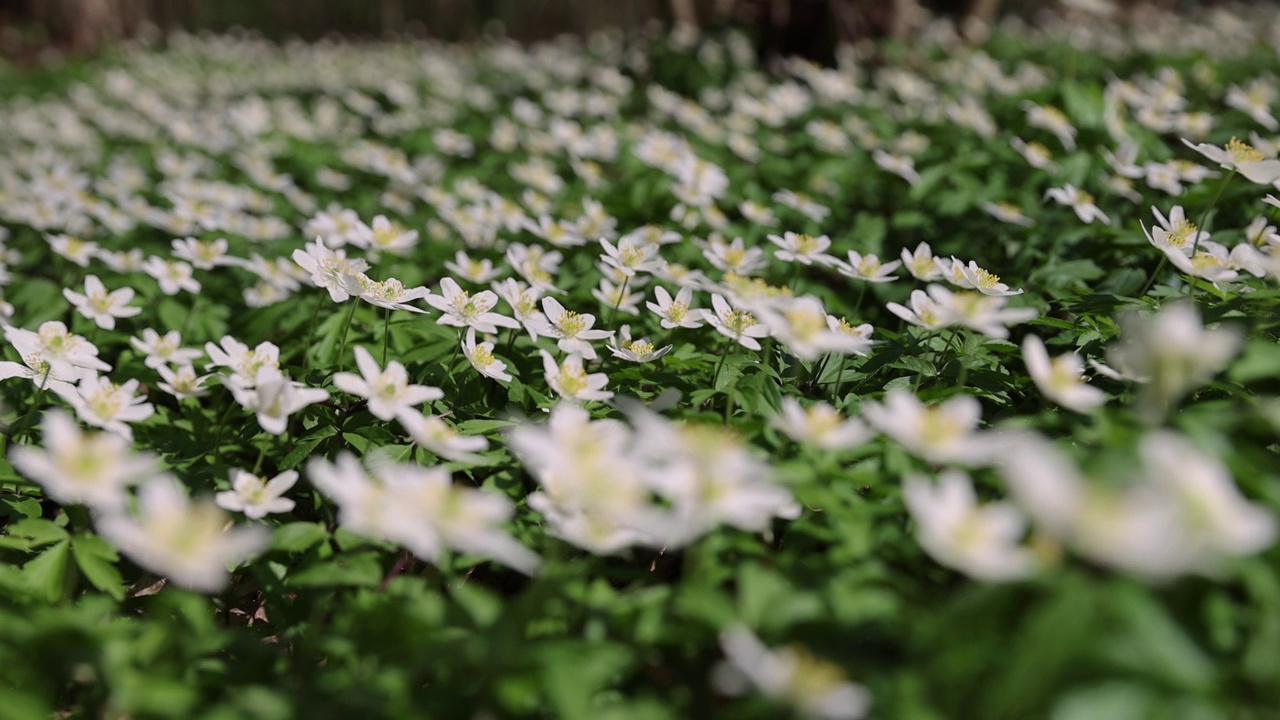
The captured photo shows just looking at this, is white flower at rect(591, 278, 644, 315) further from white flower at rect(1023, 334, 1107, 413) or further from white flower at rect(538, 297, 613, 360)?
white flower at rect(1023, 334, 1107, 413)

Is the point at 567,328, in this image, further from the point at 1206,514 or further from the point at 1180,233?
the point at 1180,233

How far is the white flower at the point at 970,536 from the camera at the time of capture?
3.38 feet

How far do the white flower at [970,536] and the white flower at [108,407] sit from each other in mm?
1438

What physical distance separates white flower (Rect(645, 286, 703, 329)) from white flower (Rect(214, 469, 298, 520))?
91 cm

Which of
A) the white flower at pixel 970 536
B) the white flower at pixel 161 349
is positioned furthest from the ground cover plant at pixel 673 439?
the white flower at pixel 161 349

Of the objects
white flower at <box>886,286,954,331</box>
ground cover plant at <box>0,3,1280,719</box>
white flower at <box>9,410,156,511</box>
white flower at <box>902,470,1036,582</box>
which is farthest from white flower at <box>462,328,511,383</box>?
white flower at <box>902,470,1036,582</box>

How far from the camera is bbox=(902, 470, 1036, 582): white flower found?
1.03 metres

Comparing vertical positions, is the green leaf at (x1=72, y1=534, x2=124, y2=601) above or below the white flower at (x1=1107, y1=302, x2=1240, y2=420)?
below

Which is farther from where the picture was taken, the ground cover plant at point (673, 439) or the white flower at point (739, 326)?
the white flower at point (739, 326)

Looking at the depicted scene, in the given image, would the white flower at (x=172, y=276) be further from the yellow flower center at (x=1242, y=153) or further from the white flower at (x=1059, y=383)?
the yellow flower center at (x=1242, y=153)

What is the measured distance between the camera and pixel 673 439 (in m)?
1.24

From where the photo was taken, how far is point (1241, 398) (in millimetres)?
1664

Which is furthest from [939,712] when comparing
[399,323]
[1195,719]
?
[399,323]

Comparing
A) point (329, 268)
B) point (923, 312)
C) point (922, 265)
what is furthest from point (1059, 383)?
point (329, 268)
